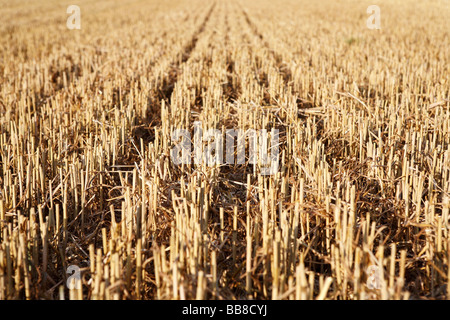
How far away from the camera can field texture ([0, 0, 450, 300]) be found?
5.62ft

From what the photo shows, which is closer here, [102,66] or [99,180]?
[99,180]

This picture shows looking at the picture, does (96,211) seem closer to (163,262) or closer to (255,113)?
(163,262)

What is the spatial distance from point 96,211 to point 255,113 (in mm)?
1510

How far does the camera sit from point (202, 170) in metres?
2.61

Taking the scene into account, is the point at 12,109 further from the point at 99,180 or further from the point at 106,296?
the point at 106,296

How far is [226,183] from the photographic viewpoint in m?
2.67

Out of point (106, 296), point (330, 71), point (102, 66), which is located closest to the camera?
point (106, 296)

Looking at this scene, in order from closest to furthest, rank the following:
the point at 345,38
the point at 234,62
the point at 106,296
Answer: the point at 106,296
the point at 234,62
the point at 345,38

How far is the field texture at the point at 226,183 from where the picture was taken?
67.4 inches

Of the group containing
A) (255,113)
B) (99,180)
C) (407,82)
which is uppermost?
(407,82)

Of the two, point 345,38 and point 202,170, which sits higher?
point 345,38

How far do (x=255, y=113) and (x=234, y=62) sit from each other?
272 centimetres
